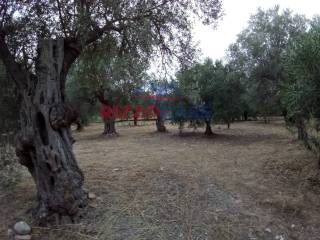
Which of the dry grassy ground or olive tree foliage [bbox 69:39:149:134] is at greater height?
olive tree foliage [bbox 69:39:149:134]

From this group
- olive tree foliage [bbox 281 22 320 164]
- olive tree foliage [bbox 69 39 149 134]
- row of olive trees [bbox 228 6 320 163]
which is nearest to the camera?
olive tree foliage [bbox 281 22 320 164]

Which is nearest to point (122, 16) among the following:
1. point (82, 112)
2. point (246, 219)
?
point (246, 219)

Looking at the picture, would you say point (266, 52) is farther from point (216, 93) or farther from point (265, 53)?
point (216, 93)

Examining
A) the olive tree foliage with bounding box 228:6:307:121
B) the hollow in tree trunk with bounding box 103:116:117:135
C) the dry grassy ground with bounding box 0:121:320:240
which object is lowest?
the dry grassy ground with bounding box 0:121:320:240

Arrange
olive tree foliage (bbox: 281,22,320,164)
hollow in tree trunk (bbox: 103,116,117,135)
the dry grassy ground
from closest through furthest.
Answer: the dry grassy ground → olive tree foliage (bbox: 281,22,320,164) → hollow in tree trunk (bbox: 103,116,117,135)

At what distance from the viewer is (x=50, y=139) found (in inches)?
186

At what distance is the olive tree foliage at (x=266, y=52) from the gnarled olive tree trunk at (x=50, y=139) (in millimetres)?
10001

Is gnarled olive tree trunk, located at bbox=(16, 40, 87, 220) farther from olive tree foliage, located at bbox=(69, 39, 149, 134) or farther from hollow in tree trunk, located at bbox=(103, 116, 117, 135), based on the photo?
hollow in tree trunk, located at bbox=(103, 116, 117, 135)

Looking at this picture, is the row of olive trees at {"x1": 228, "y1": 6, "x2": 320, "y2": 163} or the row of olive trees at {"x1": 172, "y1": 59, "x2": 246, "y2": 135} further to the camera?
the row of olive trees at {"x1": 172, "y1": 59, "x2": 246, "y2": 135}

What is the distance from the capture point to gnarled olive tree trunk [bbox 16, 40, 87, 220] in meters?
4.69

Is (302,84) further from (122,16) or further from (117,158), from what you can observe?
(117,158)

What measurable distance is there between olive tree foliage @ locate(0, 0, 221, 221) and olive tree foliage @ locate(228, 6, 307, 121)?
26.7 ft

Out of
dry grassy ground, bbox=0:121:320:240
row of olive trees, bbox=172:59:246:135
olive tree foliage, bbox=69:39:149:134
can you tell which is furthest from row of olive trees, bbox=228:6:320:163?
olive tree foliage, bbox=69:39:149:134

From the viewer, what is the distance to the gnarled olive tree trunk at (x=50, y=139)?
4.69 metres
